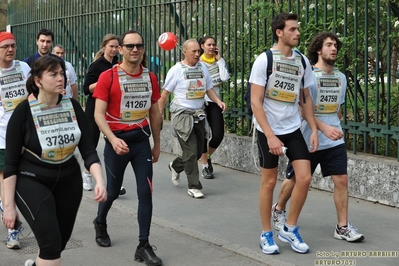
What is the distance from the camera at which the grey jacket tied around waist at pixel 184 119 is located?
902 centimetres

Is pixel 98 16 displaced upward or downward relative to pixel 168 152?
upward

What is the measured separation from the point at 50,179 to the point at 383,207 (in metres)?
4.46

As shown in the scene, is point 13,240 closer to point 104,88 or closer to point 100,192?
point 104,88

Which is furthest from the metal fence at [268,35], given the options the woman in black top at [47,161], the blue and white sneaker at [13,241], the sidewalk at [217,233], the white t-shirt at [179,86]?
the woman in black top at [47,161]

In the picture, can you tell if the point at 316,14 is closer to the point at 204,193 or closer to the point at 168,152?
the point at 204,193

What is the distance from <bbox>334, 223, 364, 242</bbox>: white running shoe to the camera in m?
6.74

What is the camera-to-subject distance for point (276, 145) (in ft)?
20.2

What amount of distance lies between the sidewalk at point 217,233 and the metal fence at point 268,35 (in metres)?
1.11

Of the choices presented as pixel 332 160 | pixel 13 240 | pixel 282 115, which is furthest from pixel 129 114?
pixel 332 160

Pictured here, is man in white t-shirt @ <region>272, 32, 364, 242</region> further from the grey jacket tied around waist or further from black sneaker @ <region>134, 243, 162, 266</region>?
the grey jacket tied around waist

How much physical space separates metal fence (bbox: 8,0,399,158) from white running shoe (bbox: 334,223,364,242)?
190 centimetres

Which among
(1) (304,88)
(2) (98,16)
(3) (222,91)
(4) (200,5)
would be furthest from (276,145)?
(2) (98,16)

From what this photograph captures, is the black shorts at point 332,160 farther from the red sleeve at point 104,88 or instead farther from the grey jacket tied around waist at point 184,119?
the grey jacket tied around waist at point 184,119

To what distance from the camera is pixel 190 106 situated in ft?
30.0
